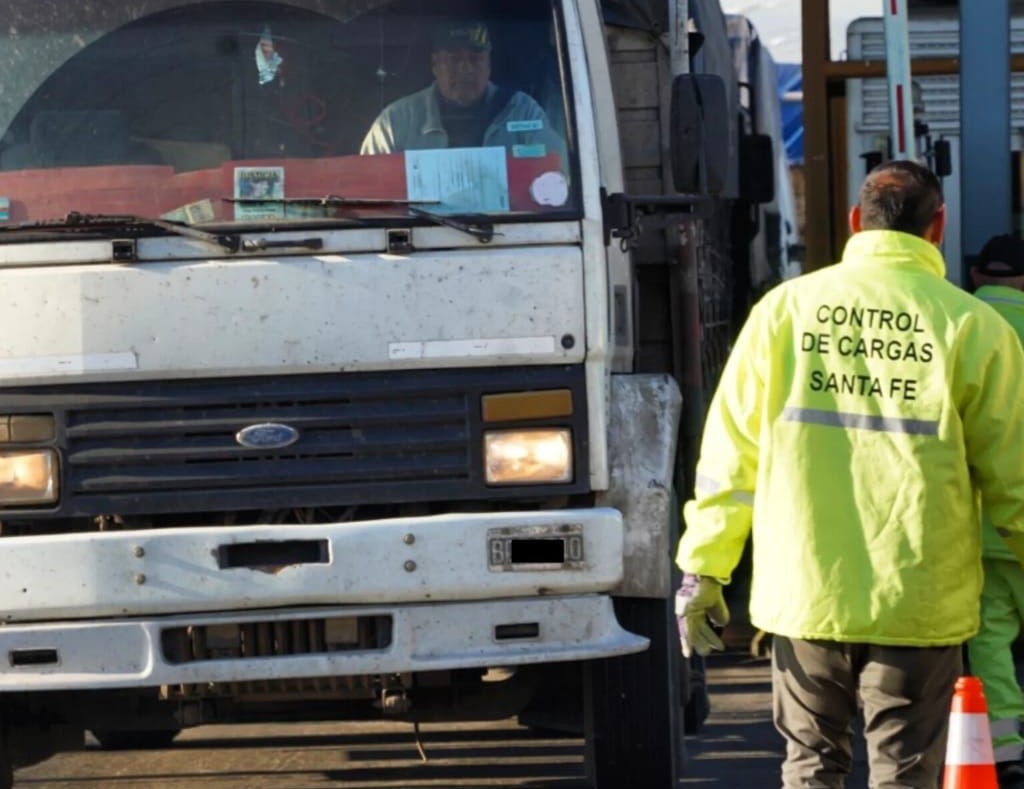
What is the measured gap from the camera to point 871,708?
15.6 ft

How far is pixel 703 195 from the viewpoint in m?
6.88

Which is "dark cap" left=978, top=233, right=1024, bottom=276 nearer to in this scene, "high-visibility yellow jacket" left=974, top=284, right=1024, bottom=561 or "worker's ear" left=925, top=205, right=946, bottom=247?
"high-visibility yellow jacket" left=974, top=284, right=1024, bottom=561

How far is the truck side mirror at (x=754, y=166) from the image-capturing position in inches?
462

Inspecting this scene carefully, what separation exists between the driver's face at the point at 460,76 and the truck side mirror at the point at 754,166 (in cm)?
528

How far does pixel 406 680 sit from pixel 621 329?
1293mm

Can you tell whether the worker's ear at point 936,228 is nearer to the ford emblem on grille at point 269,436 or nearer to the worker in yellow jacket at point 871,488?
the worker in yellow jacket at point 871,488

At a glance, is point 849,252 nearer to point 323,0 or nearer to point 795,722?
point 795,722

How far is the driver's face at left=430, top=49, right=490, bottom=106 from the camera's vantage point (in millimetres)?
6508

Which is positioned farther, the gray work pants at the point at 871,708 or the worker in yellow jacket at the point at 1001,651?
the worker in yellow jacket at the point at 1001,651

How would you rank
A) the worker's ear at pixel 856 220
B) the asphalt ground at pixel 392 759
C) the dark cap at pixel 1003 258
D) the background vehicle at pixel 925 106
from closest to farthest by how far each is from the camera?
1. the worker's ear at pixel 856 220
2. the dark cap at pixel 1003 258
3. the asphalt ground at pixel 392 759
4. the background vehicle at pixel 925 106

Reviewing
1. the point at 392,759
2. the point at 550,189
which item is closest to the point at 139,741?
the point at 392,759

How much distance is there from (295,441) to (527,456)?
2.14 ft

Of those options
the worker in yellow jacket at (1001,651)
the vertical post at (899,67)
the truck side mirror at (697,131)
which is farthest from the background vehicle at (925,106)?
the worker in yellow jacket at (1001,651)

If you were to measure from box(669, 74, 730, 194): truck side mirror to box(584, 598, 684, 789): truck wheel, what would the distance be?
1311 millimetres
